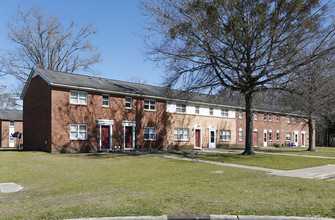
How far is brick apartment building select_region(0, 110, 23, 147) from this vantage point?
3991 cm

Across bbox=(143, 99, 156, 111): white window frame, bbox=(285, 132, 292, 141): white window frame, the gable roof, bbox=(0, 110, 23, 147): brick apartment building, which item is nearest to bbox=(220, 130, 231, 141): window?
the gable roof

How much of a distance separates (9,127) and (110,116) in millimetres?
23046

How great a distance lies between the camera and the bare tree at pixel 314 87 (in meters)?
19.9

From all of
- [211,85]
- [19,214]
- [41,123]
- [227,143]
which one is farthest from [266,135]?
[19,214]

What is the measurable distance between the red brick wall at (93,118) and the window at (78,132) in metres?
0.26

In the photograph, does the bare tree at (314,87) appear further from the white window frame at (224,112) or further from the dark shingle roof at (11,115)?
the dark shingle roof at (11,115)

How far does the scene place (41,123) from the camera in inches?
952

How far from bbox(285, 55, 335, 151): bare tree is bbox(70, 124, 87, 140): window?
1653 centimetres

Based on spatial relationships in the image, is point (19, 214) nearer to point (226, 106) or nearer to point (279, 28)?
point (279, 28)

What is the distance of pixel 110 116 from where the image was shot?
25609 millimetres

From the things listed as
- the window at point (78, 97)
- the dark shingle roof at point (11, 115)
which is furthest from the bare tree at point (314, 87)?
the dark shingle roof at point (11, 115)

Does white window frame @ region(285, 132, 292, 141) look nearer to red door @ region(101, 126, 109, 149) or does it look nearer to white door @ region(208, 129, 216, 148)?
white door @ region(208, 129, 216, 148)

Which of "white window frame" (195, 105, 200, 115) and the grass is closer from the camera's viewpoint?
the grass

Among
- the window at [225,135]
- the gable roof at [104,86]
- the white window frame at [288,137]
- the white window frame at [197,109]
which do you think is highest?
the gable roof at [104,86]
